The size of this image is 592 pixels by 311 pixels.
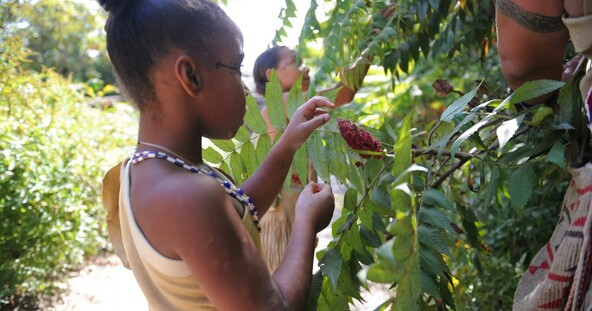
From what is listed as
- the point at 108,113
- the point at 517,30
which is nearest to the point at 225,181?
the point at 517,30

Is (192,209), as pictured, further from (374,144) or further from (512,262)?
(512,262)

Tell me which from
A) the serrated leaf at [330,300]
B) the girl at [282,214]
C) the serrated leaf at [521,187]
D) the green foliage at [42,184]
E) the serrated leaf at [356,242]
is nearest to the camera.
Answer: the serrated leaf at [521,187]

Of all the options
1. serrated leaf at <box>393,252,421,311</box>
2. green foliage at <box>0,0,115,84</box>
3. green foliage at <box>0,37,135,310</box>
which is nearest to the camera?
serrated leaf at <box>393,252,421,311</box>

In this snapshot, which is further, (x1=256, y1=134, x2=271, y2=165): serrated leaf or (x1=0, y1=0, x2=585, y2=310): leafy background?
(x1=256, y1=134, x2=271, y2=165): serrated leaf

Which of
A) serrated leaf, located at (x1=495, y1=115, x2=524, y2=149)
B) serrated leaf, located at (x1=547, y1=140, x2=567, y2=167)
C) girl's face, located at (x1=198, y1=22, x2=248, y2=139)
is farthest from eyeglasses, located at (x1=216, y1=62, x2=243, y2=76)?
serrated leaf, located at (x1=547, y1=140, x2=567, y2=167)

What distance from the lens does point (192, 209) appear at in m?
1.18

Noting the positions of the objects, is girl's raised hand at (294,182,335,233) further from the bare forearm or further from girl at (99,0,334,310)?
the bare forearm

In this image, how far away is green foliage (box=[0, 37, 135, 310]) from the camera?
4395 mm

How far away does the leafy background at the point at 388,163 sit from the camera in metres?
1.30

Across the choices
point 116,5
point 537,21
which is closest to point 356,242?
point 537,21

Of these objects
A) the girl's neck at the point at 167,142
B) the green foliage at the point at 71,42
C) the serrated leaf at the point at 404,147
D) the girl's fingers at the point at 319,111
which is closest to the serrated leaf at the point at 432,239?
the serrated leaf at the point at 404,147

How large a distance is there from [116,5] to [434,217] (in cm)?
86

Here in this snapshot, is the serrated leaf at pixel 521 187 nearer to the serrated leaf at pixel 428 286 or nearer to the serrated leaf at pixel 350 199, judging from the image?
the serrated leaf at pixel 428 286

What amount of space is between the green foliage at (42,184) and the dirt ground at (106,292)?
168 mm
